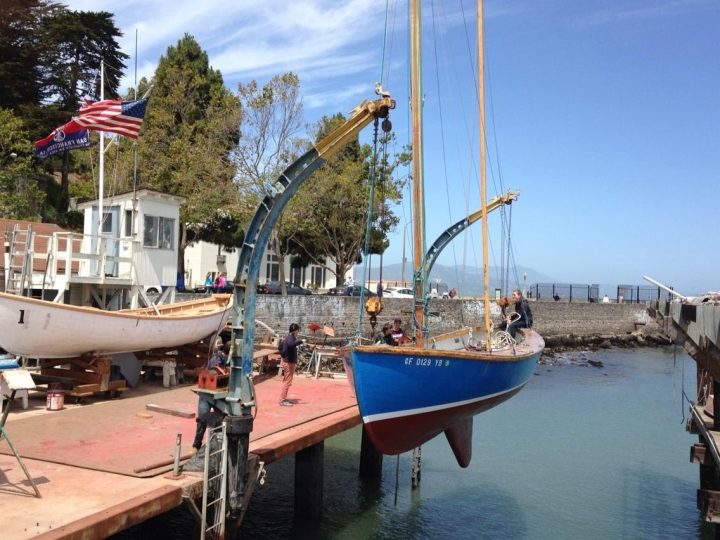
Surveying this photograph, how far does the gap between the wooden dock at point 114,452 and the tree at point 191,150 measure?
Answer: 19769 mm

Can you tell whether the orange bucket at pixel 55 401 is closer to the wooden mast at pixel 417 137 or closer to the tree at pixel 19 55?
the wooden mast at pixel 417 137

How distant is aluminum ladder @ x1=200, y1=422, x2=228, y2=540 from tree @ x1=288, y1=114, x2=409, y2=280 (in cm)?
2667

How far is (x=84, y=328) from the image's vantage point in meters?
13.8

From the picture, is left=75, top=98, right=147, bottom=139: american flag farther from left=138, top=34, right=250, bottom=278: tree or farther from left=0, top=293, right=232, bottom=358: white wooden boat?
left=138, top=34, right=250, bottom=278: tree

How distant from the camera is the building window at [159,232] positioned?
1848cm

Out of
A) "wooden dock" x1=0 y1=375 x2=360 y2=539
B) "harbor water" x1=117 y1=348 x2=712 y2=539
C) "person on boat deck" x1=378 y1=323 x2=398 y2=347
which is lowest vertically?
"harbor water" x1=117 y1=348 x2=712 y2=539

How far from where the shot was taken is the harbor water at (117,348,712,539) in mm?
14039

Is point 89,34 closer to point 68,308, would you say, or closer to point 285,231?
point 285,231

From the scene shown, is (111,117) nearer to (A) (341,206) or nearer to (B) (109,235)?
(B) (109,235)

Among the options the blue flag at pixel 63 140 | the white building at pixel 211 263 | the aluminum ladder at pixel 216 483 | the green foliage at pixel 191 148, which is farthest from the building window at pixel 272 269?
the aluminum ladder at pixel 216 483

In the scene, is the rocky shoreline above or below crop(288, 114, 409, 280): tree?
below

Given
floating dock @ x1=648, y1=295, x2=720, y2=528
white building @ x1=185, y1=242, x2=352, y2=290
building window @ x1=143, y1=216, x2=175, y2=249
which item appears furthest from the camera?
white building @ x1=185, y1=242, x2=352, y2=290

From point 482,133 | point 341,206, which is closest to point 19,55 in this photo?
point 341,206

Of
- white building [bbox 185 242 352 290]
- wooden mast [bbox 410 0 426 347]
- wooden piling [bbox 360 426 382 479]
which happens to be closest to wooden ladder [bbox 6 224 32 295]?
wooden mast [bbox 410 0 426 347]
